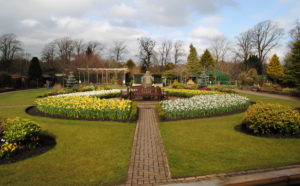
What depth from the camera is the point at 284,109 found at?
19.2 feet

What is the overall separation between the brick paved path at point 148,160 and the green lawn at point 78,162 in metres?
0.18

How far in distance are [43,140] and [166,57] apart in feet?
159

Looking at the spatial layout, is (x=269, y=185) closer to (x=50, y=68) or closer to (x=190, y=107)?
(x=190, y=107)

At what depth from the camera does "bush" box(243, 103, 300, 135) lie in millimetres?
5512

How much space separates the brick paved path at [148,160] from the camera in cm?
343

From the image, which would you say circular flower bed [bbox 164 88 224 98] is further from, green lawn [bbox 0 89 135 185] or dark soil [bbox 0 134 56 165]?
dark soil [bbox 0 134 56 165]

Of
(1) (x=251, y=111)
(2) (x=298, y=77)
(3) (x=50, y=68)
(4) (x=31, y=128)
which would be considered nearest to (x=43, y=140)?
(4) (x=31, y=128)

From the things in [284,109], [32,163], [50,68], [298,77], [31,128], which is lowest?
[32,163]

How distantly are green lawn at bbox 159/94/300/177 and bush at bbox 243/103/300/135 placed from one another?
1.43ft

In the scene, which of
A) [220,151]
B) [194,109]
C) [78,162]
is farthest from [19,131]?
[194,109]

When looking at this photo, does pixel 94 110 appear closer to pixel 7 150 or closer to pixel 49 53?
pixel 7 150

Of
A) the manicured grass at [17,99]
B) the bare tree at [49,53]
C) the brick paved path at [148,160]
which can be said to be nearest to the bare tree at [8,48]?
the bare tree at [49,53]

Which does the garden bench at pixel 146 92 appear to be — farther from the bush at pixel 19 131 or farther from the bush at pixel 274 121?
the bush at pixel 19 131

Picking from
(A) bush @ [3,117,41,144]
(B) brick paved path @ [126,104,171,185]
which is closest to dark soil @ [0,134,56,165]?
(A) bush @ [3,117,41,144]
